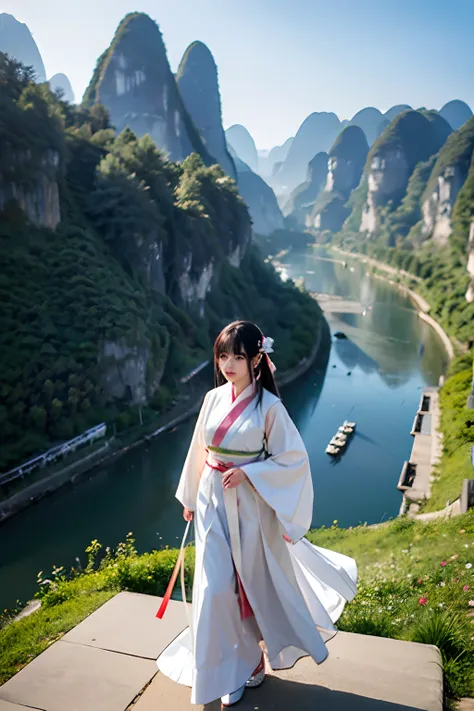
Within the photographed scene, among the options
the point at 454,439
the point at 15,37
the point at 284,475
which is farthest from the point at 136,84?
the point at 284,475

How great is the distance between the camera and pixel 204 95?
287 feet

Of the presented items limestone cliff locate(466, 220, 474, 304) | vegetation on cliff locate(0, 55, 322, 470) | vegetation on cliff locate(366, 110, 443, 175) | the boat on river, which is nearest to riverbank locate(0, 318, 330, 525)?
vegetation on cliff locate(0, 55, 322, 470)

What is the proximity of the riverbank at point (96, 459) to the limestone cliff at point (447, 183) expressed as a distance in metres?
57.1

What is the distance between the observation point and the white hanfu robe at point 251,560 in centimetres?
275

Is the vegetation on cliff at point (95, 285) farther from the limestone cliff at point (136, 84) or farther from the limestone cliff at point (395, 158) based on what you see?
the limestone cliff at point (395, 158)

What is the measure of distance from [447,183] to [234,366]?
80723 millimetres

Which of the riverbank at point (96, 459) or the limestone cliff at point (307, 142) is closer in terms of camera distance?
the riverbank at point (96, 459)

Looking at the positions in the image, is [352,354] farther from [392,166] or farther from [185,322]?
[392,166]

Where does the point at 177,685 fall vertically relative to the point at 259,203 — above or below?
below

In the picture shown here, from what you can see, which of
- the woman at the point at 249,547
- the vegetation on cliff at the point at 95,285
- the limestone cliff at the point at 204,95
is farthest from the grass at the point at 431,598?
the limestone cliff at the point at 204,95

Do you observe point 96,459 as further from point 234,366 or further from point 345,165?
point 345,165

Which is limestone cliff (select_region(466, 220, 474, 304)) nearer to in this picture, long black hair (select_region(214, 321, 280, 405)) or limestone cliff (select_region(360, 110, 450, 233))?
limestone cliff (select_region(360, 110, 450, 233))

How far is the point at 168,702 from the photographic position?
2777mm

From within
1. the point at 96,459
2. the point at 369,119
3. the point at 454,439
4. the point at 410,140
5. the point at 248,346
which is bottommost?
the point at 96,459
